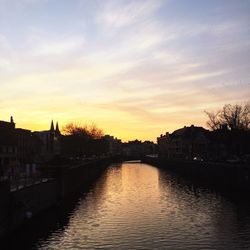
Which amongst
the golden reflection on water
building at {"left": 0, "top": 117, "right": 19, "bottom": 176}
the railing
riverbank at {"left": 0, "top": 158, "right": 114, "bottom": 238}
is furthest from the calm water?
building at {"left": 0, "top": 117, "right": 19, "bottom": 176}

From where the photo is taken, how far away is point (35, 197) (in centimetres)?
4178

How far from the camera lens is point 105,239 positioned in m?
33.1

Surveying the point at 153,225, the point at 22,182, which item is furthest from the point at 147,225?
the point at 22,182

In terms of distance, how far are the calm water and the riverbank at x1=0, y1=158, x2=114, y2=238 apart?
2420mm

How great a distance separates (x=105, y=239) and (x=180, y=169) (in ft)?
306

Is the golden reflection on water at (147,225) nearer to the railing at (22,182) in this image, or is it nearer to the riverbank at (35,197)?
the riverbank at (35,197)

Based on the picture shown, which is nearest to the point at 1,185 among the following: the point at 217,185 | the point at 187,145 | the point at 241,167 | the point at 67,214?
the point at 67,214

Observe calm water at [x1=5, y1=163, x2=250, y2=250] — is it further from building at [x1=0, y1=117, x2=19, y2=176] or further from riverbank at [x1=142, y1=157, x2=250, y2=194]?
building at [x1=0, y1=117, x2=19, y2=176]

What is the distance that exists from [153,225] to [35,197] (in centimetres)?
1128

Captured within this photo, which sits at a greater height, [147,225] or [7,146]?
[7,146]

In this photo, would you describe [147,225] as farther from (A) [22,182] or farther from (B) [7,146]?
(B) [7,146]

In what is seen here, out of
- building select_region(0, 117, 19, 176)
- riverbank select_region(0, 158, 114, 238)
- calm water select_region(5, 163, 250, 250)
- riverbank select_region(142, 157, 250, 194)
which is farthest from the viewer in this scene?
building select_region(0, 117, 19, 176)

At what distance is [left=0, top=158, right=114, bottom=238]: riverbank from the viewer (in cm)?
3239

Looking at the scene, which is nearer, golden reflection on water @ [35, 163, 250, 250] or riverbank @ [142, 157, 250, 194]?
golden reflection on water @ [35, 163, 250, 250]
